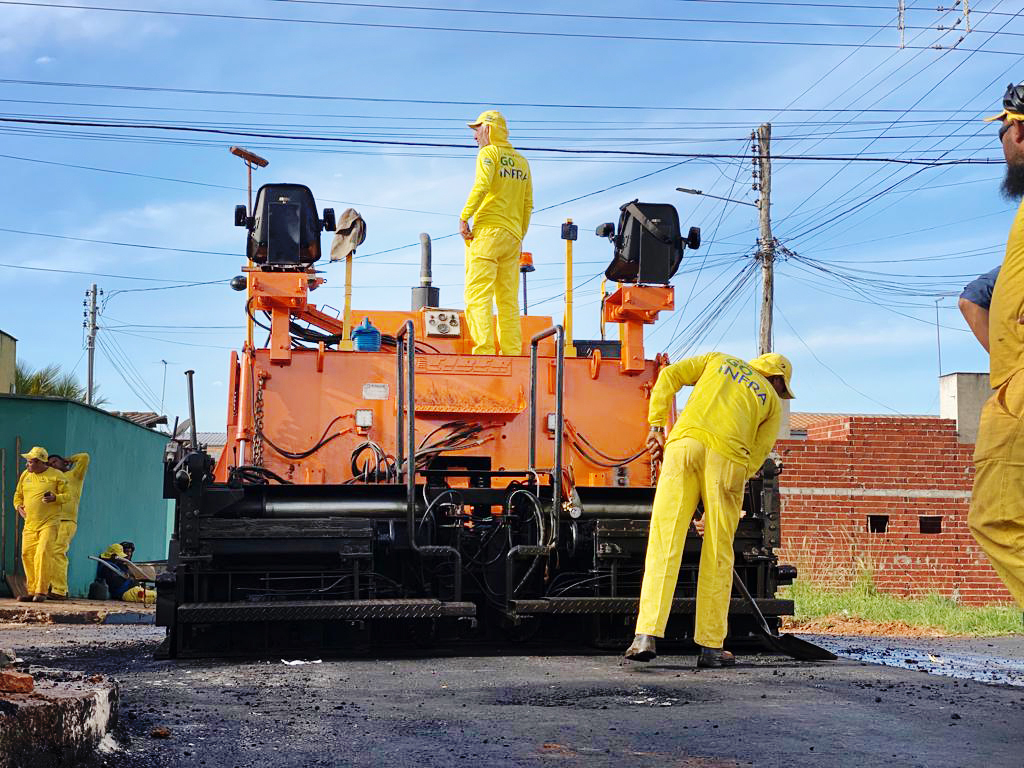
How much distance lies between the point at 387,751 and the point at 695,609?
11.5 ft

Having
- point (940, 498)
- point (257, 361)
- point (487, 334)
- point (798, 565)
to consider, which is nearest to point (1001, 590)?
point (940, 498)

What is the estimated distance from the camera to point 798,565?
61.5ft

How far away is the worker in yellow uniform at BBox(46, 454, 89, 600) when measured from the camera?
16375mm

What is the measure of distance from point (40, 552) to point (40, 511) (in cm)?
52

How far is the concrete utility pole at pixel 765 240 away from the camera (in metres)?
27.0

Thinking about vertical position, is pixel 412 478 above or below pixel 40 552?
above

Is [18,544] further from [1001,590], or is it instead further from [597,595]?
[1001,590]

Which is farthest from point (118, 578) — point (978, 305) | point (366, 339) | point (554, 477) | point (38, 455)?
point (978, 305)

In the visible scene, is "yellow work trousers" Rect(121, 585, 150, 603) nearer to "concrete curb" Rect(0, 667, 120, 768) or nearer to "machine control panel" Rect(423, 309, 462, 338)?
"machine control panel" Rect(423, 309, 462, 338)

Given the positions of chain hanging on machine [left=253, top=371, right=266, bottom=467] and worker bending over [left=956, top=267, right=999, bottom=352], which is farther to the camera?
chain hanging on machine [left=253, top=371, right=266, bottom=467]

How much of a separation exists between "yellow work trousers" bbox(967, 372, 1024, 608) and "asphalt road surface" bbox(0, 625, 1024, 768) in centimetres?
70

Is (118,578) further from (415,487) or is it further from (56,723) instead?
(56,723)

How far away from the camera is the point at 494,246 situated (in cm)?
922

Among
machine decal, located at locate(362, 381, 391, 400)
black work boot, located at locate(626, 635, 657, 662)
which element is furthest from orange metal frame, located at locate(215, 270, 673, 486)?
black work boot, located at locate(626, 635, 657, 662)
